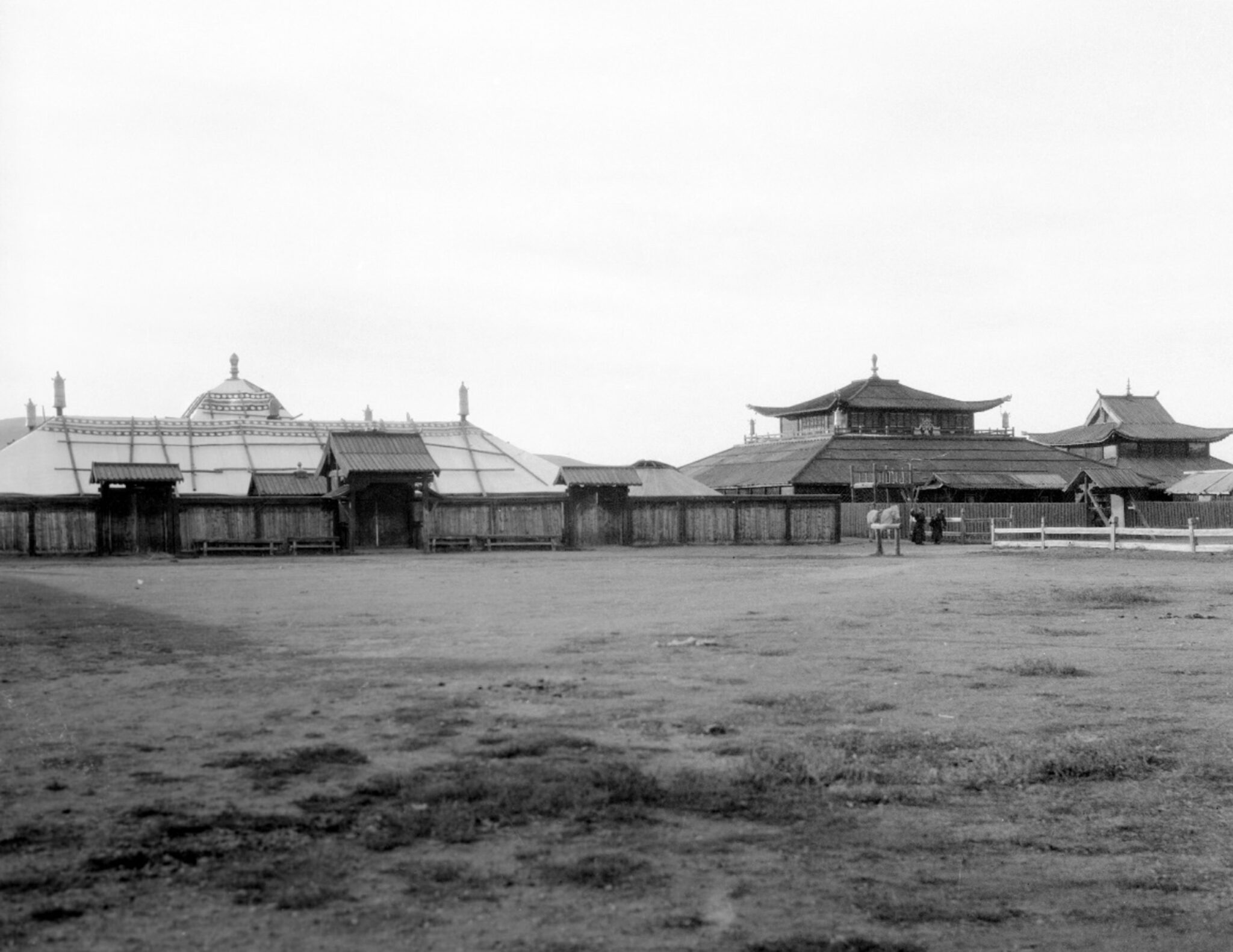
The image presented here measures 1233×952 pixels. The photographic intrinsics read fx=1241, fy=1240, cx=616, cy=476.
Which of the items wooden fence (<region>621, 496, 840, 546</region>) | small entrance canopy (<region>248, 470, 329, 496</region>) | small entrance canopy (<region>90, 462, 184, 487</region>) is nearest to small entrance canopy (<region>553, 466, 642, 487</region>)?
wooden fence (<region>621, 496, 840, 546</region>)

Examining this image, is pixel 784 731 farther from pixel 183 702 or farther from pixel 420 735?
pixel 183 702

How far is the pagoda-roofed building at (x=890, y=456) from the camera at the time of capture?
6638 centimetres

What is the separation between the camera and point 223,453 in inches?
2009

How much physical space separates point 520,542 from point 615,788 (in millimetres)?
34578

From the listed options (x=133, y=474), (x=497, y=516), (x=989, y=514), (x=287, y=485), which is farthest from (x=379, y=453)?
(x=989, y=514)

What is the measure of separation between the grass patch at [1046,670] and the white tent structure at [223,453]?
113 feet

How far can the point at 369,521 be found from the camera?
4175cm

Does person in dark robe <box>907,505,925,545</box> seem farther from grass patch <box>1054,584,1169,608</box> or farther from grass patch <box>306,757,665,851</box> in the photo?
grass patch <box>306,757,665,851</box>

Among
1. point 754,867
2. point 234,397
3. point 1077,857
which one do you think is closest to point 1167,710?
point 1077,857

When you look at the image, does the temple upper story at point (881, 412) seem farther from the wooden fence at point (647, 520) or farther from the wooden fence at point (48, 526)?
the wooden fence at point (48, 526)

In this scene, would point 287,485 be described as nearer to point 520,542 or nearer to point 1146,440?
point 520,542

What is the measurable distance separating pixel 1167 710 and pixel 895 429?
68001 mm

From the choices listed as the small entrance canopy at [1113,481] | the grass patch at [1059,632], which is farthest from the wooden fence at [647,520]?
the grass patch at [1059,632]

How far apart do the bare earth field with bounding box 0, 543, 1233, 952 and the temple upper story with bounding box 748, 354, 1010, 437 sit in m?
61.0
